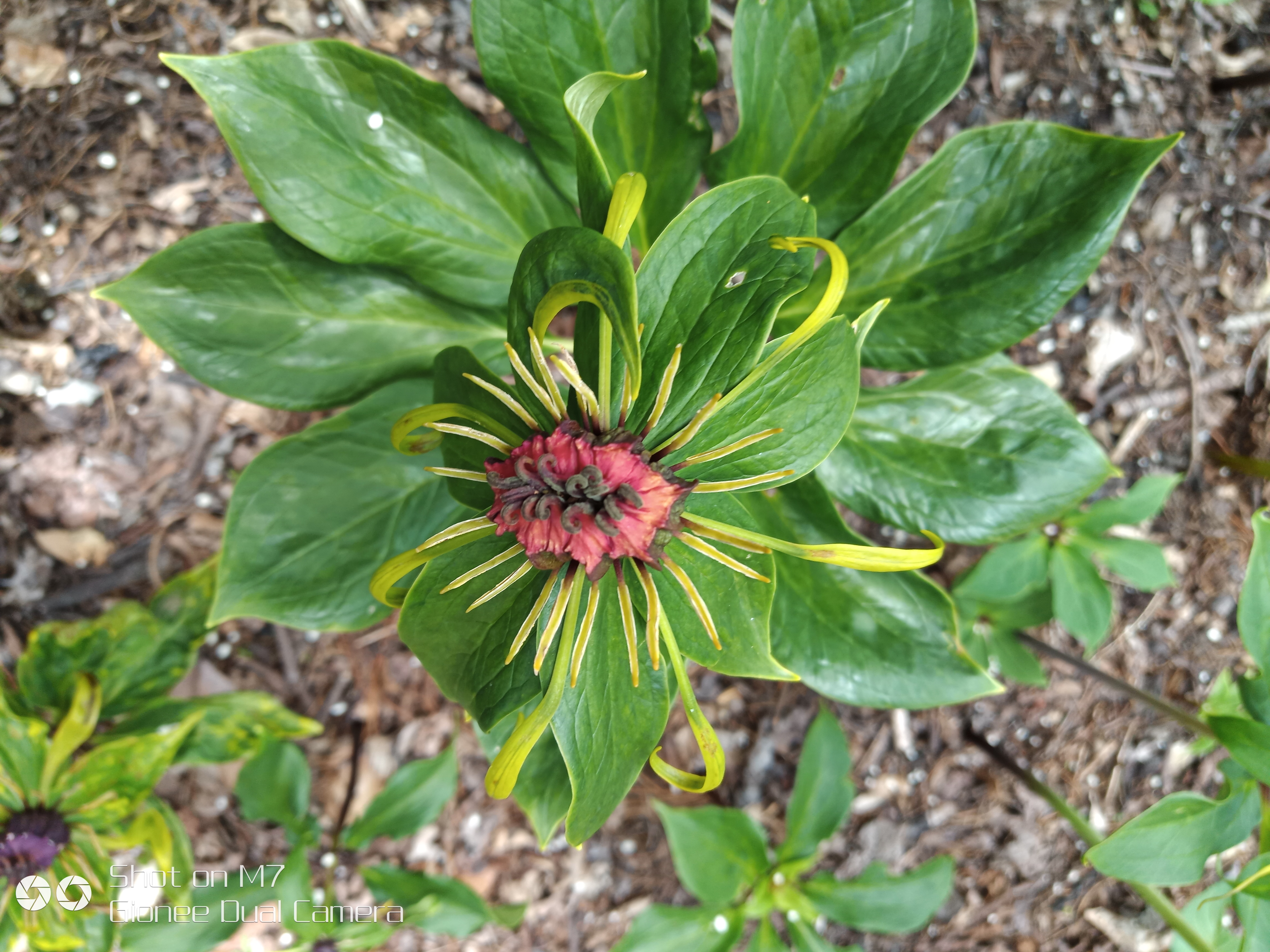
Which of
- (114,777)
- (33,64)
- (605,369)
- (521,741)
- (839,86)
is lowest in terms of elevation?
(114,777)

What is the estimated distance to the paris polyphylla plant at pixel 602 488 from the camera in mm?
783

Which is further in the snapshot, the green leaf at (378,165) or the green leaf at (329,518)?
the green leaf at (329,518)

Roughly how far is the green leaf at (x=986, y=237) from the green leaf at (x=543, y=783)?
81 cm

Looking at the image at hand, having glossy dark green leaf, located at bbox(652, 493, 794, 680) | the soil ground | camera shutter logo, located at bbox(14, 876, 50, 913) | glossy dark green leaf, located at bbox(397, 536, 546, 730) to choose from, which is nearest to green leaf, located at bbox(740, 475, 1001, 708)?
glossy dark green leaf, located at bbox(652, 493, 794, 680)

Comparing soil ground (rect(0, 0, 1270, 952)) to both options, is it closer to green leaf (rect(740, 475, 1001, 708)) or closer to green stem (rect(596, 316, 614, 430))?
green leaf (rect(740, 475, 1001, 708))

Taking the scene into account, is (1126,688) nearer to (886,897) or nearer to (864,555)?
(886,897)

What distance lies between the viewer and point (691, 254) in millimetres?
923

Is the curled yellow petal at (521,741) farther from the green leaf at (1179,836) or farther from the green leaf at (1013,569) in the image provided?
the green leaf at (1013,569)

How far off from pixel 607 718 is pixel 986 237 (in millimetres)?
901

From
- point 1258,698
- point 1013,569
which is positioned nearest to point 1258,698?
point 1258,698

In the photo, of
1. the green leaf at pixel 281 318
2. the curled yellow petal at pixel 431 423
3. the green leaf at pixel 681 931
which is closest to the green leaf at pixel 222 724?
the green leaf at pixel 281 318

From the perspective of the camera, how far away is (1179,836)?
1233mm

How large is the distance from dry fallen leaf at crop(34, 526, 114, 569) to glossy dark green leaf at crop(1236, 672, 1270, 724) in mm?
2303

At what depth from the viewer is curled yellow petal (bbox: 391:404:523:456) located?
87cm
